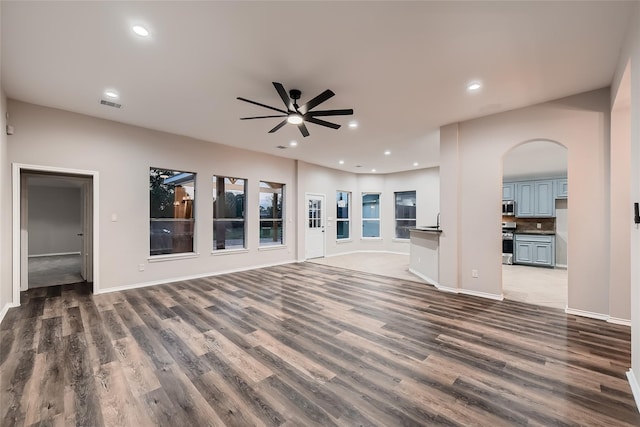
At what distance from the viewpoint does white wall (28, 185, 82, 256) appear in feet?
30.0

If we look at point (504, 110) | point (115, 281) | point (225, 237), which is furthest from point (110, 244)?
point (504, 110)

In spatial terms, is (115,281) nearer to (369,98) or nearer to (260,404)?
(260,404)

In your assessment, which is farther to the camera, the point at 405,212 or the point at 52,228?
the point at 405,212

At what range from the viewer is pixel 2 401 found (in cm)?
191

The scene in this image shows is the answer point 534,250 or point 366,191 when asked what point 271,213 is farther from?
point 534,250

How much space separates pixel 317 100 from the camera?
10.1ft

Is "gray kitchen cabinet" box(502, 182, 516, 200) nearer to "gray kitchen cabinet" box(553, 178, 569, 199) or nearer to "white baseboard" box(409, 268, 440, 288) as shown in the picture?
"gray kitchen cabinet" box(553, 178, 569, 199)

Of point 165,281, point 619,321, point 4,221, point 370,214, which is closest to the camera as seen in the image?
point 619,321

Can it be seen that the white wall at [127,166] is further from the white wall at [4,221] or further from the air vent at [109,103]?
the air vent at [109,103]

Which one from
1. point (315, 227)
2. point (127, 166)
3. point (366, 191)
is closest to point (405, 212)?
point (366, 191)

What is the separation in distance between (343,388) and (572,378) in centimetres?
190

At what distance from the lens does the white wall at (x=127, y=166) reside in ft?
13.5

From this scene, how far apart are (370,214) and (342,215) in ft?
4.18

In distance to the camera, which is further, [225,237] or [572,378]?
[225,237]
